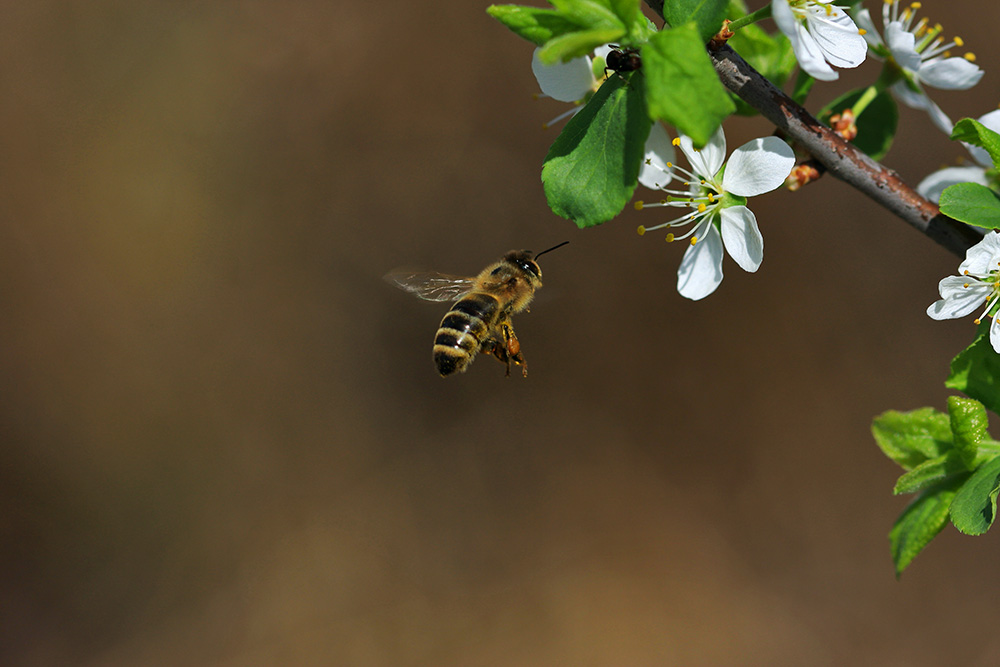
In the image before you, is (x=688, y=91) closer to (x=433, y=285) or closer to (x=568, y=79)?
(x=568, y=79)

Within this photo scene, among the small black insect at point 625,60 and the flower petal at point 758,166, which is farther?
the flower petal at point 758,166

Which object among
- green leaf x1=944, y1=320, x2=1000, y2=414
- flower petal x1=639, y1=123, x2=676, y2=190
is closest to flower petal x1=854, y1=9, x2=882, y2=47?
flower petal x1=639, y1=123, x2=676, y2=190

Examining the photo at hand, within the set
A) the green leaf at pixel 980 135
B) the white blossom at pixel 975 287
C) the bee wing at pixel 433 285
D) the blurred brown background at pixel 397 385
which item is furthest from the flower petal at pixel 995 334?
the blurred brown background at pixel 397 385

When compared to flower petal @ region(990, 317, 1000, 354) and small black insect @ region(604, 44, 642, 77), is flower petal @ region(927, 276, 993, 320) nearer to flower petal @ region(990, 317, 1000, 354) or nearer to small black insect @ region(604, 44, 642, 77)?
flower petal @ region(990, 317, 1000, 354)

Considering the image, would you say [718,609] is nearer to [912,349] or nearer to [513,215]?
[912,349]

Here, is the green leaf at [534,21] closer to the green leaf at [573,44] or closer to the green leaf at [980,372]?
the green leaf at [573,44]

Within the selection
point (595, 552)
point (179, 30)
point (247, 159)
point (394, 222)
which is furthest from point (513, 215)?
point (179, 30)
